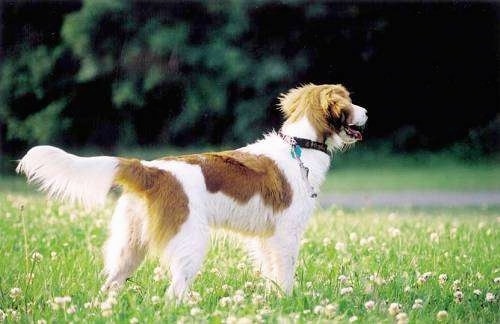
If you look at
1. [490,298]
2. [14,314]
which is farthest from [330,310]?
[14,314]

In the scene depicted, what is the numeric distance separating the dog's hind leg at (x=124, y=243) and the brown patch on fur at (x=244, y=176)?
0.46 metres

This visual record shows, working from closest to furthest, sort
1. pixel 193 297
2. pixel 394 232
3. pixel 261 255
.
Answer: pixel 193 297, pixel 261 255, pixel 394 232

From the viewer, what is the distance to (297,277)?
6.23 metres

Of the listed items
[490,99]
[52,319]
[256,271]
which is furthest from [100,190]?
[490,99]

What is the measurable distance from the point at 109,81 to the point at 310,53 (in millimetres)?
5424

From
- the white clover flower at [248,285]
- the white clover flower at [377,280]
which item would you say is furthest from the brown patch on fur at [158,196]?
the white clover flower at [377,280]

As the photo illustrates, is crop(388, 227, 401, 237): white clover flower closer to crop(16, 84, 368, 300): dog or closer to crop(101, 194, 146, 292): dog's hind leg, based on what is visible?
crop(16, 84, 368, 300): dog

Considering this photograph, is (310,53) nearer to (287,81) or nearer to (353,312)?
(287,81)

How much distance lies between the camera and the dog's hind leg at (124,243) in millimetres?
5352

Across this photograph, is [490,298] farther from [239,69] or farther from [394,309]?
[239,69]

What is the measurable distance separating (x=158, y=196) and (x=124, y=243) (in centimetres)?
48

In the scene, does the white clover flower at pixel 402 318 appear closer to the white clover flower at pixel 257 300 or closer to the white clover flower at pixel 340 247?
the white clover flower at pixel 257 300

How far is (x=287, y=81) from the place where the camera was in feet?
68.1

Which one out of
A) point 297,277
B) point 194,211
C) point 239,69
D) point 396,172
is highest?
point 239,69
